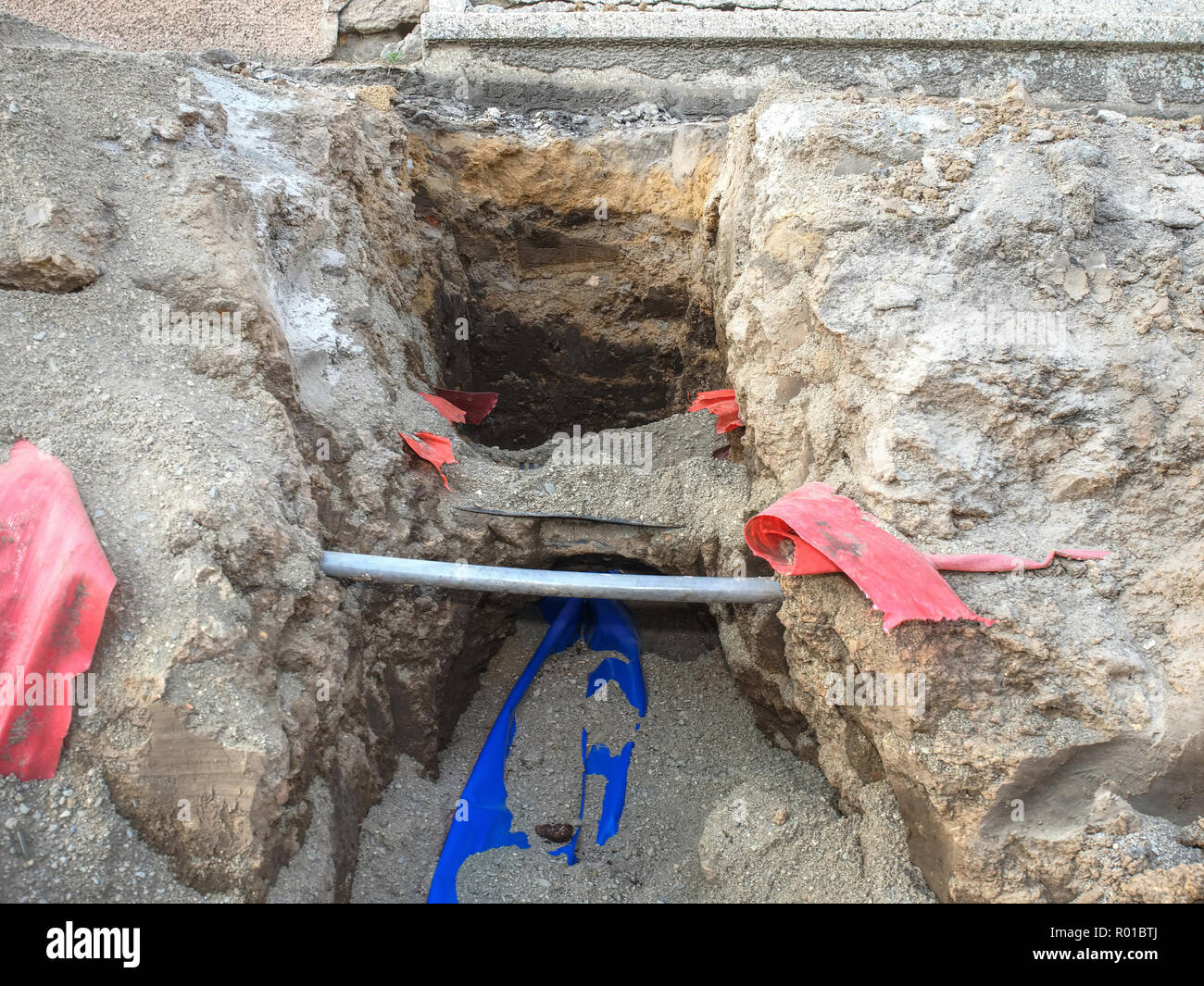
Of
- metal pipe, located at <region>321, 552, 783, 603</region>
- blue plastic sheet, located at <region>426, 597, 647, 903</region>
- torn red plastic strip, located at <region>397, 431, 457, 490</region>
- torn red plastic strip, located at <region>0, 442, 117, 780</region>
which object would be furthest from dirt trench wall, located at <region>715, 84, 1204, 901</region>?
Result: torn red plastic strip, located at <region>0, 442, 117, 780</region>

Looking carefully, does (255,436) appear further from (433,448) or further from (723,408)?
(723,408)

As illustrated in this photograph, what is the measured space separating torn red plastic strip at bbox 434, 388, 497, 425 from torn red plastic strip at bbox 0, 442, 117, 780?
1871mm

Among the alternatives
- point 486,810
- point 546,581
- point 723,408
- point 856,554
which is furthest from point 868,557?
point 486,810

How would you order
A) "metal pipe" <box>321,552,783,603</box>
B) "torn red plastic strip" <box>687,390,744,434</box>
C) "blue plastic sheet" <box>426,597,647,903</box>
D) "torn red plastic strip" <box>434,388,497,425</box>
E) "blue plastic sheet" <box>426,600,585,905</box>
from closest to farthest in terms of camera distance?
"metal pipe" <box>321,552,783,603</box>, "blue plastic sheet" <box>426,600,585,905</box>, "blue plastic sheet" <box>426,597,647,903</box>, "torn red plastic strip" <box>687,390,744,434</box>, "torn red plastic strip" <box>434,388,497,425</box>

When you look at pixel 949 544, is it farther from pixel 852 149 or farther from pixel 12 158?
pixel 12 158

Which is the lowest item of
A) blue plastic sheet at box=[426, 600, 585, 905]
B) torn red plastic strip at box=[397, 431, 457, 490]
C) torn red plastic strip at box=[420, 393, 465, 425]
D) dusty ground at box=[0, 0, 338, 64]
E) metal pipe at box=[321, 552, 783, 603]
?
blue plastic sheet at box=[426, 600, 585, 905]

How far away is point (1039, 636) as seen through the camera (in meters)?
2.32

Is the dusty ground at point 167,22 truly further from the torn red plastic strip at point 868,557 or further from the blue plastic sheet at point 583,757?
the torn red plastic strip at point 868,557

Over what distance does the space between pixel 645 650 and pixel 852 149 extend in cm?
217

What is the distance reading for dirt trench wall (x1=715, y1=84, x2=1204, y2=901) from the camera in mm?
2260

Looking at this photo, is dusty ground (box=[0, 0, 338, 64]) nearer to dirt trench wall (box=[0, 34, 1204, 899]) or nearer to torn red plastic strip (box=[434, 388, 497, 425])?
dirt trench wall (box=[0, 34, 1204, 899])

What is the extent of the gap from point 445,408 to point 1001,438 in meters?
2.19

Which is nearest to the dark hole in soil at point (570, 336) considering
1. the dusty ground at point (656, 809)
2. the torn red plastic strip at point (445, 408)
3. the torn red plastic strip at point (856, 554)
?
the torn red plastic strip at point (445, 408)

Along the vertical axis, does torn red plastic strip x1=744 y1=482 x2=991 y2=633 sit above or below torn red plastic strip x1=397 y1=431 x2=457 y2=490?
below
